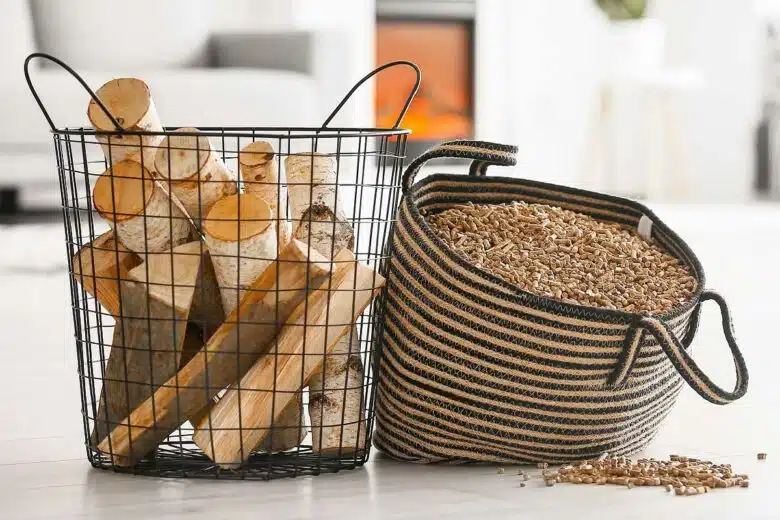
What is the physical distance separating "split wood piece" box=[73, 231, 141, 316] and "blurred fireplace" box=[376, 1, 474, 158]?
13.1ft

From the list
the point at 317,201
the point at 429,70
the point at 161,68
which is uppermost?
the point at 317,201

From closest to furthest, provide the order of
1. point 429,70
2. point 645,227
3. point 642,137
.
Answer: point 645,227
point 642,137
point 429,70

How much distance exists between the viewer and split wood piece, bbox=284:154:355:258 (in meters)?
1.11

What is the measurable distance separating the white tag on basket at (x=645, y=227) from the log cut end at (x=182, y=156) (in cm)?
49

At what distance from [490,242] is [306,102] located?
2.37 meters

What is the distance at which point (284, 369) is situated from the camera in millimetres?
1091

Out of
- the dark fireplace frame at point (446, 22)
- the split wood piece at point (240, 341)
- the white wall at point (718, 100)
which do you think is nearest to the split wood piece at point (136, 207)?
the split wood piece at point (240, 341)

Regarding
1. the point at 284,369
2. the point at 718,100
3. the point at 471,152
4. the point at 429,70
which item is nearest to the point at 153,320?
the point at 284,369

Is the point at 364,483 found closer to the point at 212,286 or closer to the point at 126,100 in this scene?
the point at 212,286

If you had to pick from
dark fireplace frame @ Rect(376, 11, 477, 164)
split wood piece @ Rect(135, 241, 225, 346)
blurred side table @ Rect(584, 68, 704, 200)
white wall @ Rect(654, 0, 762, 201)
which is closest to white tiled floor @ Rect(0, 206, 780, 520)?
split wood piece @ Rect(135, 241, 225, 346)

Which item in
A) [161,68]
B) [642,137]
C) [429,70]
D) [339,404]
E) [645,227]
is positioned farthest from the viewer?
[429,70]

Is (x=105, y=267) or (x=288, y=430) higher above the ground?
(x=105, y=267)

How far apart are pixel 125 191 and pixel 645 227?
1.87 ft

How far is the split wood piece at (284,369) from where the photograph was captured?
1.09 metres
